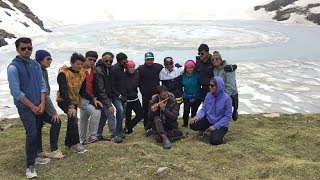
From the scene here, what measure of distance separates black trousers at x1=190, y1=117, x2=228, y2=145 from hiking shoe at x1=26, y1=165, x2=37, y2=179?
3.92 metres

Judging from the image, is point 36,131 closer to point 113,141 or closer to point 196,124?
point 113,141

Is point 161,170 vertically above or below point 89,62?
below

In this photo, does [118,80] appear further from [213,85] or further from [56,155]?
[56,155]

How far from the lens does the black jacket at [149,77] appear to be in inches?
387

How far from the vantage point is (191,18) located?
211 feet

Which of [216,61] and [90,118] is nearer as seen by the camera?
[90,118]

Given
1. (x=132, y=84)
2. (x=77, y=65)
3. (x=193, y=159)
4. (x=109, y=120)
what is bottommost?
(x=193, y=159)

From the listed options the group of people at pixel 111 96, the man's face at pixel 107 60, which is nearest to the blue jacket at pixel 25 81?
the group of people at pixel 111 96

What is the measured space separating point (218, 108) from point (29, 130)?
13.9ft

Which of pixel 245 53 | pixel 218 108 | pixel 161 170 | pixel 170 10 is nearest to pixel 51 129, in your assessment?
pixel 161 170

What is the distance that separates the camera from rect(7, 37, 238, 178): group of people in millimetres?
6770

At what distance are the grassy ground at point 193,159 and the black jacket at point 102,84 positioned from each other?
100cm

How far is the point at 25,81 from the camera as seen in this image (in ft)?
21.8

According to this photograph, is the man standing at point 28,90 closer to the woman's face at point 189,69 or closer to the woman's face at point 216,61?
the woman's face at point 189,69
